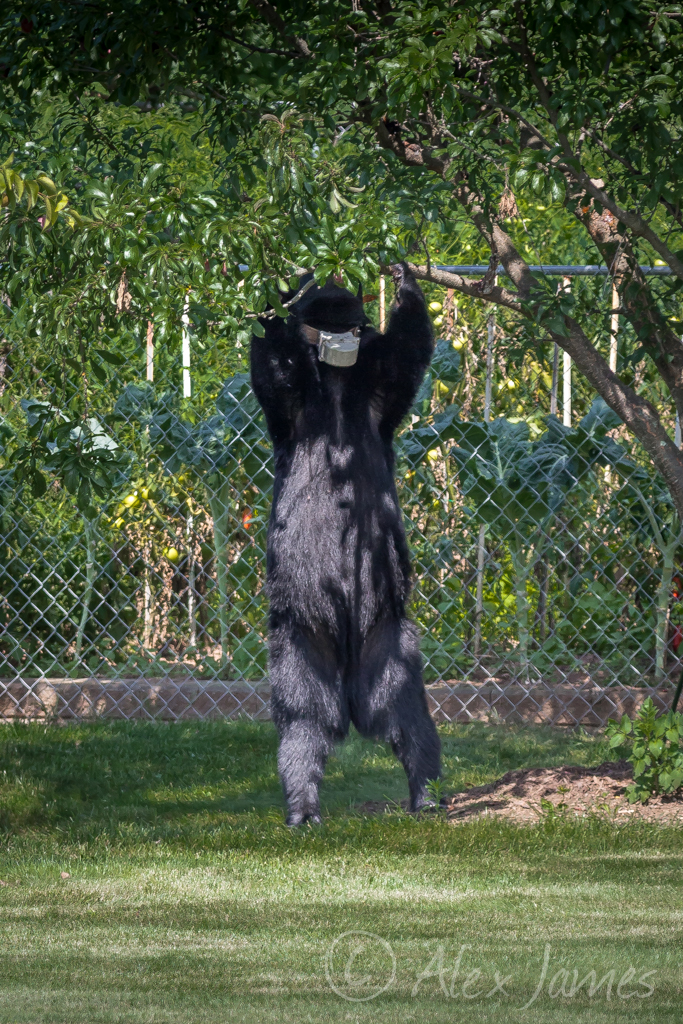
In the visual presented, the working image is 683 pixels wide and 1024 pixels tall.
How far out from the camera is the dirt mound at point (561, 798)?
13.4 ft

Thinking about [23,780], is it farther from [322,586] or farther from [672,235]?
[672,235]

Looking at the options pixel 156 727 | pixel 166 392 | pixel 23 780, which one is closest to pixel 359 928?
pixel 23 780

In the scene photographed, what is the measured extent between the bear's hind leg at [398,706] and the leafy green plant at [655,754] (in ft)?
2.10

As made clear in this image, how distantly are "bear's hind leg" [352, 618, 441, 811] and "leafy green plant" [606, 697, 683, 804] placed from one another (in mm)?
639

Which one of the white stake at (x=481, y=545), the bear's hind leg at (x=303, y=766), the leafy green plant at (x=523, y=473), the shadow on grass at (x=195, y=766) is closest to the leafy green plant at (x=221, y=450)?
the shadow on grass at (x=195, y=766)

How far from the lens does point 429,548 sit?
6340 millimetres

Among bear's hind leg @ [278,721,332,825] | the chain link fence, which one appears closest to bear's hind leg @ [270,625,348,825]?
bear's hind leg @ [278,721,332,825]

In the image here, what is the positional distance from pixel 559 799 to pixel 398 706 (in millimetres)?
675

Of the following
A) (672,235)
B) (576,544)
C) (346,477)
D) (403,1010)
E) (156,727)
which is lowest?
(156,727)

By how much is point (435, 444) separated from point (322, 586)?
2286mm

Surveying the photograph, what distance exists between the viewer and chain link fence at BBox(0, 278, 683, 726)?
6.21m

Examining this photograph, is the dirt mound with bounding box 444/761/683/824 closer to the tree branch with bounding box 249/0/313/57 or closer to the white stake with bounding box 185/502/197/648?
the white stake with bounding box 185/502/197/648

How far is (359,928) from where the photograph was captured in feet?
9.44

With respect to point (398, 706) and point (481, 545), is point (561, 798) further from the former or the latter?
point (481, 545)
